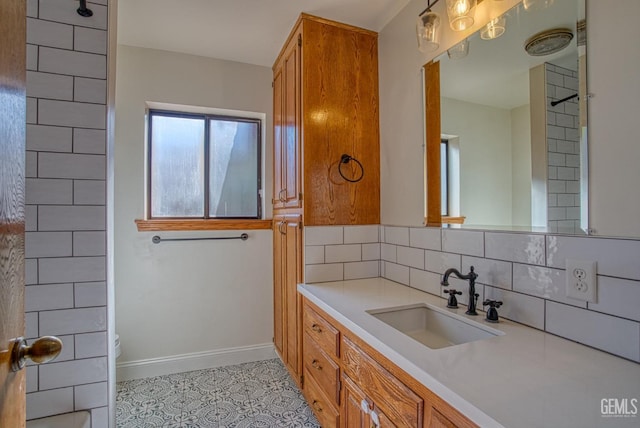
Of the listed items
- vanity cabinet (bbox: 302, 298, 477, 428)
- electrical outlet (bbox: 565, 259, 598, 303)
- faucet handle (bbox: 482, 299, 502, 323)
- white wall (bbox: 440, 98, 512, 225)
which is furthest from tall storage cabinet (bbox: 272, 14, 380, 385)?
electrical outlet (bbox: 565, 259, 598, 303)

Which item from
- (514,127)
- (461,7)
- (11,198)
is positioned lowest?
(11,198)

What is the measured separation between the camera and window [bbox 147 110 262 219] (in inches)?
91.7

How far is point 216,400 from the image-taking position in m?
1.93

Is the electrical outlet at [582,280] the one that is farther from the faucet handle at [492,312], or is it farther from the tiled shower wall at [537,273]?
the faucet handle at [492,312]

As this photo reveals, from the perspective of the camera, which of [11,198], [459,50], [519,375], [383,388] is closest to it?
[11,198]

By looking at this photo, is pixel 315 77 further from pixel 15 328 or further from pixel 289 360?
pixel 289 360

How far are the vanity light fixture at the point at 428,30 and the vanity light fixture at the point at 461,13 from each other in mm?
65

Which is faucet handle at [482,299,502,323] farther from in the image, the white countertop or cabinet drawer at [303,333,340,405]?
cabinet drawer at [303,333,340,405]

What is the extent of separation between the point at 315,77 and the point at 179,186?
1368 millimetres

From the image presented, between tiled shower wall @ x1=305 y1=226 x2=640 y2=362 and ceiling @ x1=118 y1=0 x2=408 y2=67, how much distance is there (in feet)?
4.13

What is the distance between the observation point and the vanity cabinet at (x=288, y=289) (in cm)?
184

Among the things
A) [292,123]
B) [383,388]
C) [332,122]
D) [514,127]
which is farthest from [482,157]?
[292,123]

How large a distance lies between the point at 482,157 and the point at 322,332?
3.49 feet

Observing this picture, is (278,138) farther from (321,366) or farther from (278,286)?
(321,366)
